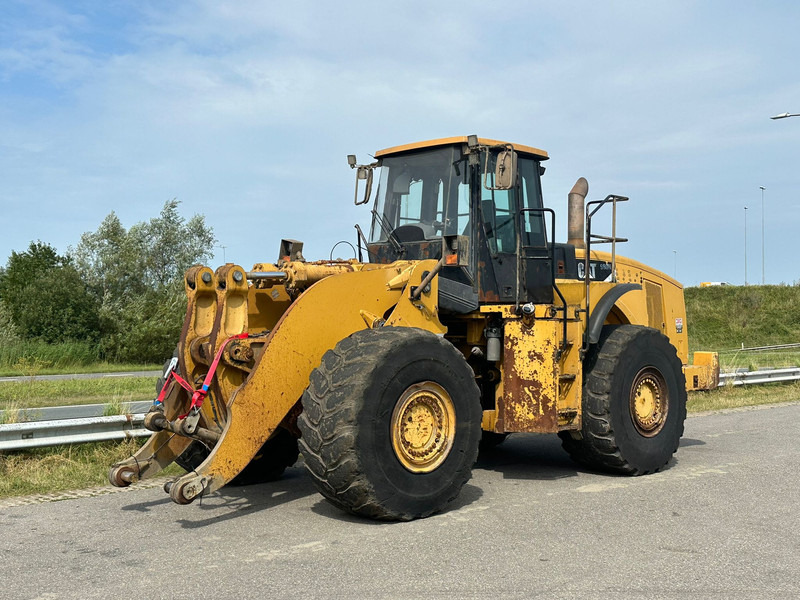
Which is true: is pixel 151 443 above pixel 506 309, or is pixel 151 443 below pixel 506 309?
below

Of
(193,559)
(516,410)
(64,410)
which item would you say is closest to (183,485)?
(193,559)

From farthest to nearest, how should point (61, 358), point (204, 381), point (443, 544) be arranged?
point (61, 358), point (204, 381), point (443, 544)

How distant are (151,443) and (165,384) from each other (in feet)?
1.68

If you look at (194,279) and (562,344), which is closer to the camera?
(194,279)

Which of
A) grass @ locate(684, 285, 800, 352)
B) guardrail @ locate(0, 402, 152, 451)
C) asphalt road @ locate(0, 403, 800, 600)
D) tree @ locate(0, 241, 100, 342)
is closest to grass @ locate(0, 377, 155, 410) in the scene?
guardrail @ locate(0, 402, 152, 451)

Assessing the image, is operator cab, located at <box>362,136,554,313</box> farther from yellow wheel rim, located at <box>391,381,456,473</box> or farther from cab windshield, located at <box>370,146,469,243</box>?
yellow wheel rim, located at <box>391,381,456,473</box>

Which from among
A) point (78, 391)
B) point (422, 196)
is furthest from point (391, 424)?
point (78, 391)

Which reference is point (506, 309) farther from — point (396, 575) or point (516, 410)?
point (396, 575)

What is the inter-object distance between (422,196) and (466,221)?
0.57 m

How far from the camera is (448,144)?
8359mm

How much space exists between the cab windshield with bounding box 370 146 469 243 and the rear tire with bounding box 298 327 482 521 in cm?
177

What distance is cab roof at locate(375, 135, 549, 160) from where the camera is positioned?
27.3 feet

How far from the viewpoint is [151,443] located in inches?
276

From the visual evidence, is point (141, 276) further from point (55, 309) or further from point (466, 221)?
point (466, 221)
